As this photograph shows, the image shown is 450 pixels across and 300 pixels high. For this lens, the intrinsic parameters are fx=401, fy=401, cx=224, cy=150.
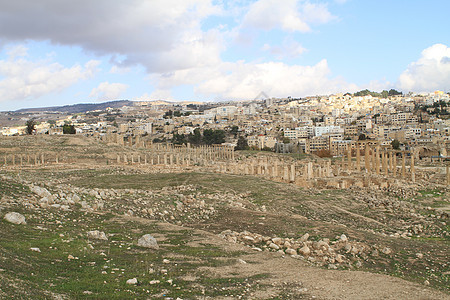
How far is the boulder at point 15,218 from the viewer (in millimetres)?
12305

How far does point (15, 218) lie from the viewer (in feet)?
40.7

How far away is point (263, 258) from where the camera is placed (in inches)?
490

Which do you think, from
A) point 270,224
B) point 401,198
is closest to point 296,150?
point 401,198

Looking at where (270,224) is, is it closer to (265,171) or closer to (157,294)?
(157,294)

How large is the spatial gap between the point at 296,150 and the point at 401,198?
80.7m

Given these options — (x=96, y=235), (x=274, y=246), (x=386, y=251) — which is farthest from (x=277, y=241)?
(x=96, y=235)

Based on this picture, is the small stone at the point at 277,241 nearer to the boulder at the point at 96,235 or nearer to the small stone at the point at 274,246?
the small stone at the point at 274,246

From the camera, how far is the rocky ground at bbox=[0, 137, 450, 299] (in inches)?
358

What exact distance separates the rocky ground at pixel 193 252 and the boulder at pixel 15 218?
0.06 meters

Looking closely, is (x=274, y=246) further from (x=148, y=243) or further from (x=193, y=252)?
(x=148, y=243)

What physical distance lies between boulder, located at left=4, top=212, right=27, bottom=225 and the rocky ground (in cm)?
6

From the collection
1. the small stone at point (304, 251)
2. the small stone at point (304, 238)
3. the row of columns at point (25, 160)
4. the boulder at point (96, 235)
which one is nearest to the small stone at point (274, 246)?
the small stone at point (304, 251)

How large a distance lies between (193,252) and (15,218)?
221 inches

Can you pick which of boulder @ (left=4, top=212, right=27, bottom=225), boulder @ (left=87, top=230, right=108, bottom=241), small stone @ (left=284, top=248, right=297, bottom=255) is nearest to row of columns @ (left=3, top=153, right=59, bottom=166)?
boulder @ (left=4, top=212, right=27, bottom=225)
